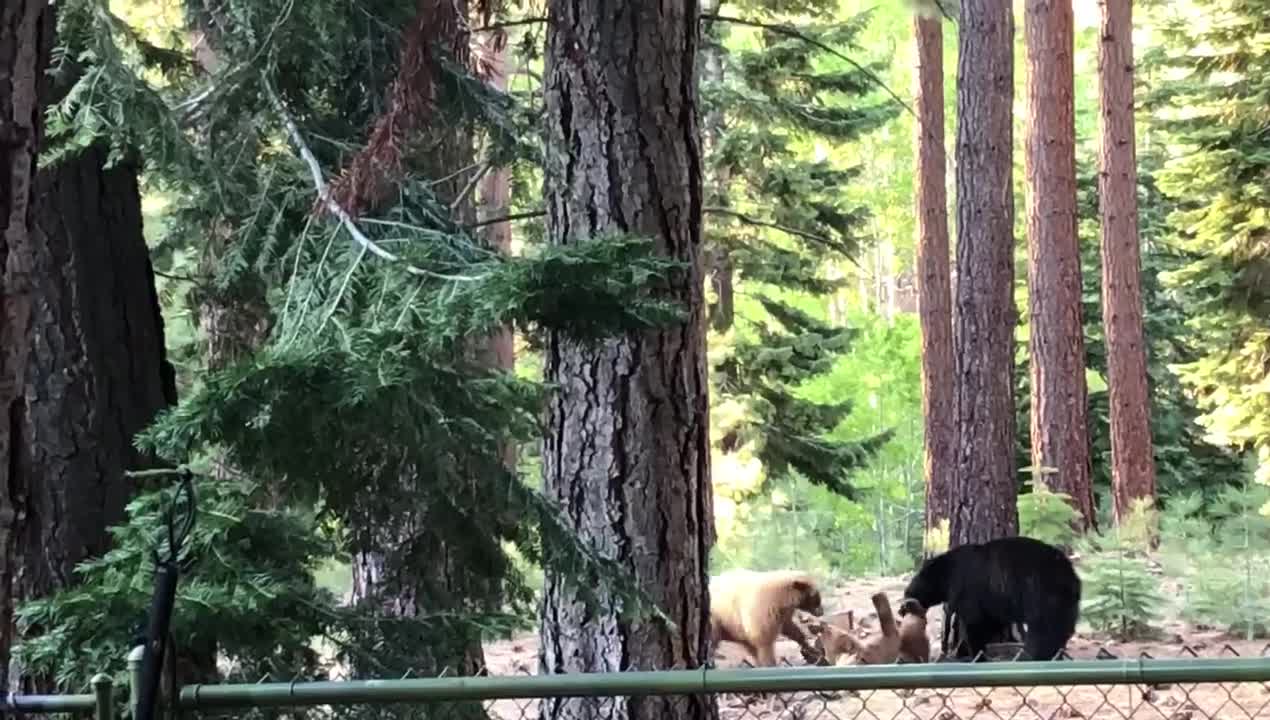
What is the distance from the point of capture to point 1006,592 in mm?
7238

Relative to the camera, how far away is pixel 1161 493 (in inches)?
760

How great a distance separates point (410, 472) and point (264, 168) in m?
1.66

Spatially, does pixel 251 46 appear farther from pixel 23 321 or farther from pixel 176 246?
pixel 23 321

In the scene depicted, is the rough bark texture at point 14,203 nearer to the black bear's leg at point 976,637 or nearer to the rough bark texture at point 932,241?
the black bear's leg at point 976,637

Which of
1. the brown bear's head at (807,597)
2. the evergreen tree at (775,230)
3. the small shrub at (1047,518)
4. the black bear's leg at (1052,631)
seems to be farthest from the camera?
the evergreen tree at (775,230)

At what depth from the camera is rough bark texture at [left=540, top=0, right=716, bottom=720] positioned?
12.7 feet

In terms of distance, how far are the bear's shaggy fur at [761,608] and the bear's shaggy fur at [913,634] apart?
20.5 inches

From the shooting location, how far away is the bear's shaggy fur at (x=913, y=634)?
7.46m

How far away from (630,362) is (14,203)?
6.89ft

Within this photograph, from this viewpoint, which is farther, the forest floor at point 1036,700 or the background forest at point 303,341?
the forest floor at point 1036,700

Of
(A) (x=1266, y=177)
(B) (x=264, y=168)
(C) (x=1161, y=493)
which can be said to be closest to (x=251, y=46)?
(B) (x=264, y=168)

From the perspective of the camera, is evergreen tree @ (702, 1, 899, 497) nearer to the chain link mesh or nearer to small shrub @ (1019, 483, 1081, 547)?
small shrub @ (1019, 483, 1081, 547)

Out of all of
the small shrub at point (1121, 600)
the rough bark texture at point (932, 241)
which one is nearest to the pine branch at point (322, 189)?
the small shrub at point (1121, 600)

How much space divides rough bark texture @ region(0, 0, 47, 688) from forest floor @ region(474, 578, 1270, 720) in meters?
3.62
